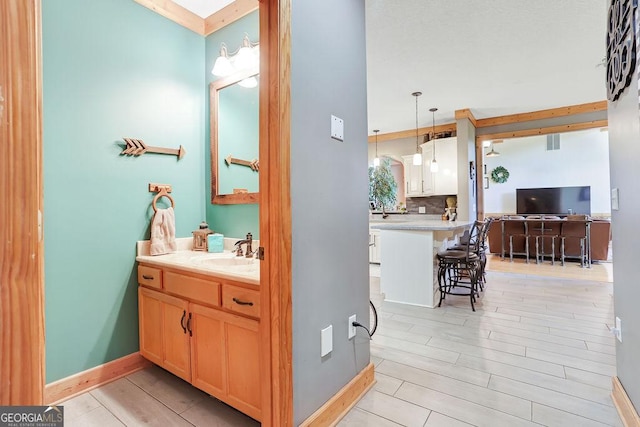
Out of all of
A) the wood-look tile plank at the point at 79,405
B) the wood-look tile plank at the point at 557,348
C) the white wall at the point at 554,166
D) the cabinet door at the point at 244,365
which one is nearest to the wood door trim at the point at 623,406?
the wood-look tile plank at the point at 557,348

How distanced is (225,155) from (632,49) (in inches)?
95.6

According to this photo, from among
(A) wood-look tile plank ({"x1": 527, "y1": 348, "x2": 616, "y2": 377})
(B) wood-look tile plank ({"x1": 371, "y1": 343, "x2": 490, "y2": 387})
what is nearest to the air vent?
(A) wood-look tile plank ({"x1": 527, "y1": 348, "x2": 616, "y2": 377})

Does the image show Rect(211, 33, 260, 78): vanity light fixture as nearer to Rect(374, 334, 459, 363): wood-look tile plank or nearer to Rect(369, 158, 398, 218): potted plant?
Rect(374, 334, 459, 363): wood-look tile plank

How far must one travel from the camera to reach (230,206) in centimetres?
242

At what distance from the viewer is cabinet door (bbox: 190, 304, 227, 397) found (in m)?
1.60

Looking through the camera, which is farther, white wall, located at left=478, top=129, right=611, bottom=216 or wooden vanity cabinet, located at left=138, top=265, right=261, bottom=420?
white wall, located at left=478, top=129, right=611, bottom=216

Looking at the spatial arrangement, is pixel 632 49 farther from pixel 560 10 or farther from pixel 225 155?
pixel 225 155

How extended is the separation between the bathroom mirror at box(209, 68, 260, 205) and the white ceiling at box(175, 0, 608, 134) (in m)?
0.67

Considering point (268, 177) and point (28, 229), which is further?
point (268, 177)

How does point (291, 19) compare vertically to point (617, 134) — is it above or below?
above

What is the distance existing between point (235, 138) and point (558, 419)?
2.68 metres

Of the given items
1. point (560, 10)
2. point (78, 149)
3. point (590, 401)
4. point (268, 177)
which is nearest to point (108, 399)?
point (78, 149)

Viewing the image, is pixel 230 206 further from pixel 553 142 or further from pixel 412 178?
pixel 553 142

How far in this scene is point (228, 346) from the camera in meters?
1.56
